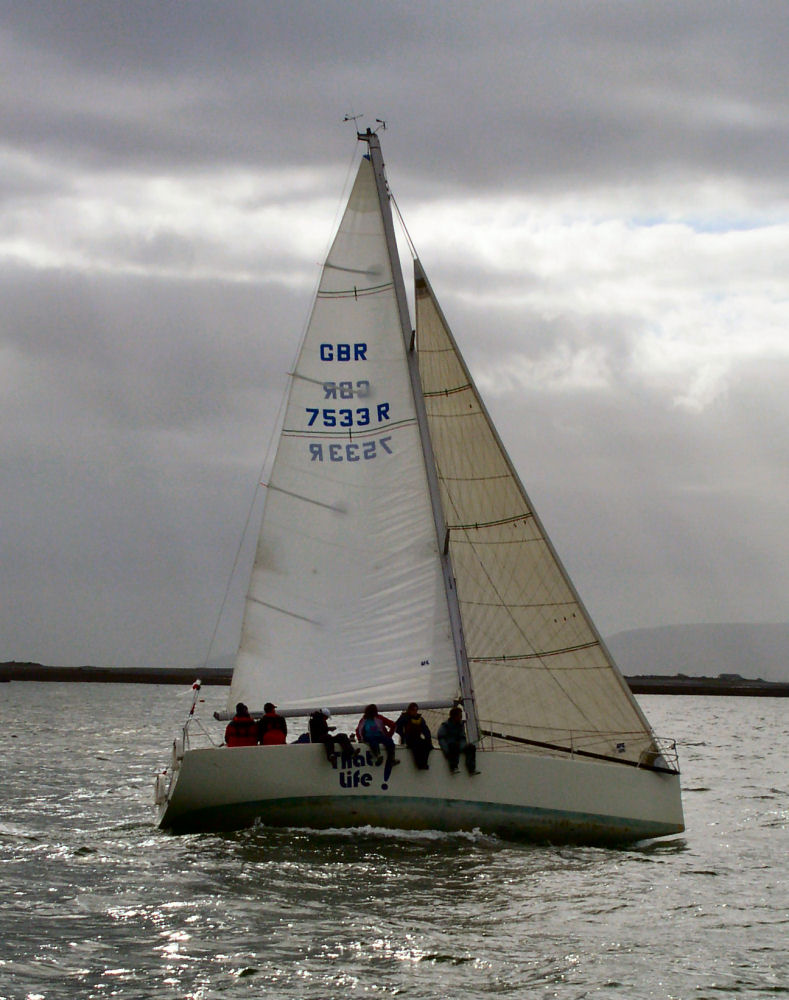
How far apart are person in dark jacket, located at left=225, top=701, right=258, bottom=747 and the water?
1.13 meters

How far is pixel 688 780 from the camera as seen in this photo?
28.3m

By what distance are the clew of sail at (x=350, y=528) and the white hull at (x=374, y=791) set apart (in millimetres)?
1261

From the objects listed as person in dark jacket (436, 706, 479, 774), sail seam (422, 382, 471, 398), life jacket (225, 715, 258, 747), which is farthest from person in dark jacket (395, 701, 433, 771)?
sail seam (422, 382, 471, 398)

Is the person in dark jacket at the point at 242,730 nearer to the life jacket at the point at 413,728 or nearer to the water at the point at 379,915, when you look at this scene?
the water at the point at 379,915

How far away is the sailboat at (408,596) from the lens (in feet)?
51.6

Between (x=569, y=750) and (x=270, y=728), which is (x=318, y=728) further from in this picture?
(x=569, y=750)

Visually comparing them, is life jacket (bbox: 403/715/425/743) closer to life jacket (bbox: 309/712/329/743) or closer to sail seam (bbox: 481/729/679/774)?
life jacket (bbox: 309/712/329/743)

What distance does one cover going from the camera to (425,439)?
55.6 feet

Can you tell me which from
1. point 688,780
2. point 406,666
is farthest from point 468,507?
point 688,780

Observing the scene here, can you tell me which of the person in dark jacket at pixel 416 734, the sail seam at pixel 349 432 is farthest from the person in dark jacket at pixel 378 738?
the sail seam at pixel 349 432

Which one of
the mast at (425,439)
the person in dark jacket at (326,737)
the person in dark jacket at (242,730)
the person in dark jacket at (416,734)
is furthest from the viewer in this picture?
the mast at (425,439)

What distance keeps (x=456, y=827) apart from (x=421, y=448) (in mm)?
4806

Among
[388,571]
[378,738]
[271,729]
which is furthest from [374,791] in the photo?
[388,571]

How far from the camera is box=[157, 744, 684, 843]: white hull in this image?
1509 cm
